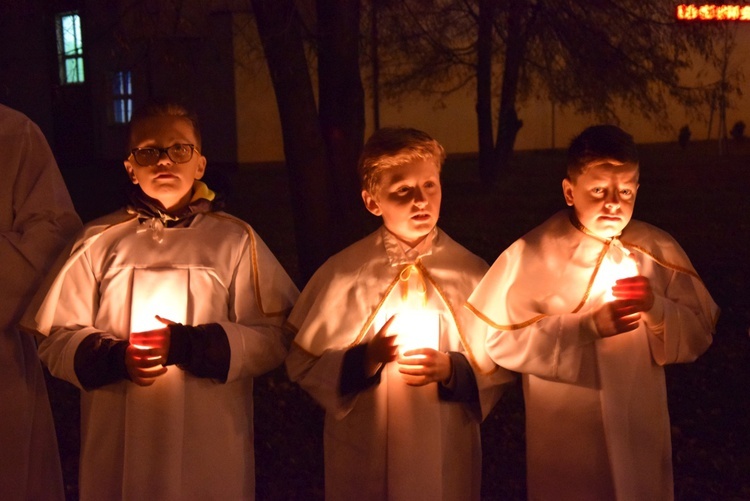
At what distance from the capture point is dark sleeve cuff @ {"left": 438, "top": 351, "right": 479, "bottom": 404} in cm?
370

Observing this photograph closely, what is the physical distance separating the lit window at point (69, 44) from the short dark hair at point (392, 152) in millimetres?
5674

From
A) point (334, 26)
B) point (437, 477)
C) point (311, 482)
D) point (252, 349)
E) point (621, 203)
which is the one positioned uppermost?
point (334, 26)

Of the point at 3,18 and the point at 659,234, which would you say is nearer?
the point at 659,234

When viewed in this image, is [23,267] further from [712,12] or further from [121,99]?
[121,99]

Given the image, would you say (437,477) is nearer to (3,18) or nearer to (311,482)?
(311,482)

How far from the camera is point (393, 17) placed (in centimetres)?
A: 940

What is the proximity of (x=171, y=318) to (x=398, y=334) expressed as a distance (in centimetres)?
92

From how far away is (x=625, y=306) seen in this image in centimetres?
345

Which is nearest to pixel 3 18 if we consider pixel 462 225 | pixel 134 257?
pixel 134 257

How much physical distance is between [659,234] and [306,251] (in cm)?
533

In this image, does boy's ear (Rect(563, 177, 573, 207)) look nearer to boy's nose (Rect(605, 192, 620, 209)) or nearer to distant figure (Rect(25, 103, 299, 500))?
boy's nose (Rect(605, 192, 620, 209))

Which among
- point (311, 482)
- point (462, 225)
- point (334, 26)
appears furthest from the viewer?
point (462, 225)

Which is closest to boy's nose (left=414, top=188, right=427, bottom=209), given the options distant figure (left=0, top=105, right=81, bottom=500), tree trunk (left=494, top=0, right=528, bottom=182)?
distant figure (left=0, top=105, right=81, bottom=500)

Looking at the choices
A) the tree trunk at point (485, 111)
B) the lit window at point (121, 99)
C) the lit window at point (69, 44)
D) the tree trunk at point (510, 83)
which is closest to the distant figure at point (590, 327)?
the tree trunk at point (510, 83)
